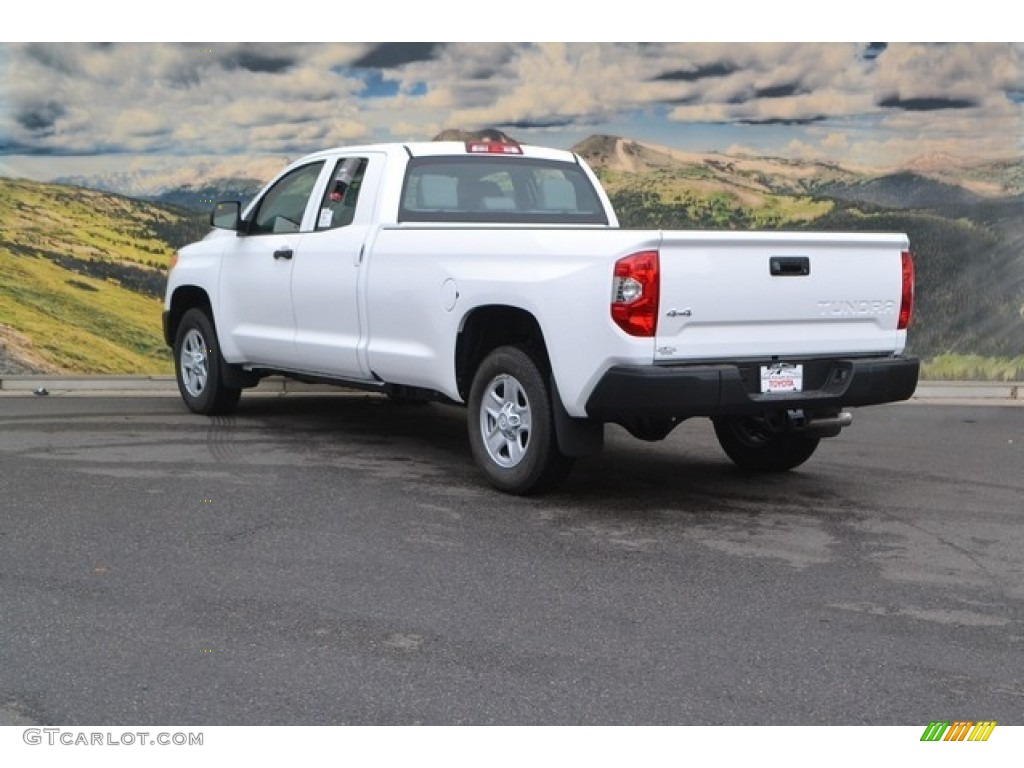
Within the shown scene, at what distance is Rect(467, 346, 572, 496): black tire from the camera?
6820 millimetres

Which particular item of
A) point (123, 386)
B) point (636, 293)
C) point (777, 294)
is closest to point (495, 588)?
point (636, 293)

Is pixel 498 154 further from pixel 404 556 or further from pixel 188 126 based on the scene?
pixel 188 126

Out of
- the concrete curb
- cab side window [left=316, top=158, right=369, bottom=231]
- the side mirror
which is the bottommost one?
the concrete curb

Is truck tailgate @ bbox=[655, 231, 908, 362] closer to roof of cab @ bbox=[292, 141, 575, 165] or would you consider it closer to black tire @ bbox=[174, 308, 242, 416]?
roof of cab @ bbox=[292, 141, 575, 165]

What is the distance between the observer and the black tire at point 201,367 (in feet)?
32.6

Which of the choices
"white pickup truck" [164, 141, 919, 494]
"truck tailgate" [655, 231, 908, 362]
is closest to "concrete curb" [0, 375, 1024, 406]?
"white pickup truck" [164, 141, 919, 494]

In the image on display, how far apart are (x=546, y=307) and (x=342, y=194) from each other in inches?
99.0

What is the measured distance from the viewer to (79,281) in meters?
12.4

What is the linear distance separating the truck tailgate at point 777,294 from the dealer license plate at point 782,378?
61 millimetres

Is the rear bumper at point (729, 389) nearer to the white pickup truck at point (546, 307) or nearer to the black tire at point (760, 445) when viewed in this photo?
the white pickup truck at point (546, 307)
